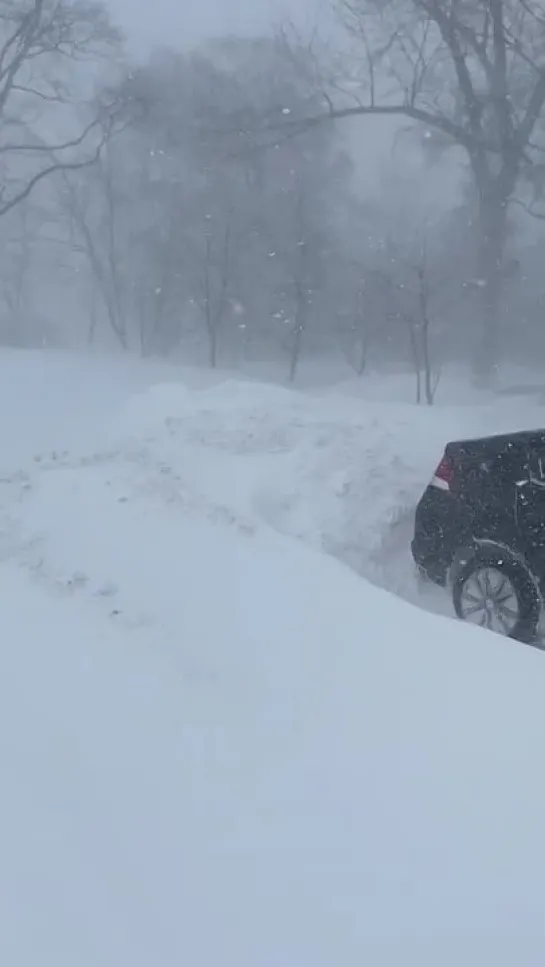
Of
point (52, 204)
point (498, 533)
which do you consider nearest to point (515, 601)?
point (498, 533)

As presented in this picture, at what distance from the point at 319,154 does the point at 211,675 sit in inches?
1105

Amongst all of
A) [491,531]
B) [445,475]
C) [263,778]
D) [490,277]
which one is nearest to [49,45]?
[490,277]

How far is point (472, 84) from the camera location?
2177 centimetres

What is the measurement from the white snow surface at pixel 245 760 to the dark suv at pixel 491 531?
1688mm

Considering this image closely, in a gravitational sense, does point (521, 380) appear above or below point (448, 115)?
below

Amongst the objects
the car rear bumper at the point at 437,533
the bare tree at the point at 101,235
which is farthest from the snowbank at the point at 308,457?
the bare tree at the point at 101,235

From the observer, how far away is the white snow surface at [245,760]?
8.52ft

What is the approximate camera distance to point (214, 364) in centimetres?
2756

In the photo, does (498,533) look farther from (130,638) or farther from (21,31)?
(21,31)

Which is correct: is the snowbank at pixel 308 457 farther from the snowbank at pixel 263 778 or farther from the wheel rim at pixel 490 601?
the snowbank at pixel 263 778

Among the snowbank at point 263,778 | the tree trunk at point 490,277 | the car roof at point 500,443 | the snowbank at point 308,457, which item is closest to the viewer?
the snowbank at point 263,778

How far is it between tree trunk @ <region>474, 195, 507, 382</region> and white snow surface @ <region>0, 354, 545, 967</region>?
57.2 feet

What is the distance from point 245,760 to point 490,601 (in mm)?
3680

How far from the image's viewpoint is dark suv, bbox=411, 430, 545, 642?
21.5ft
